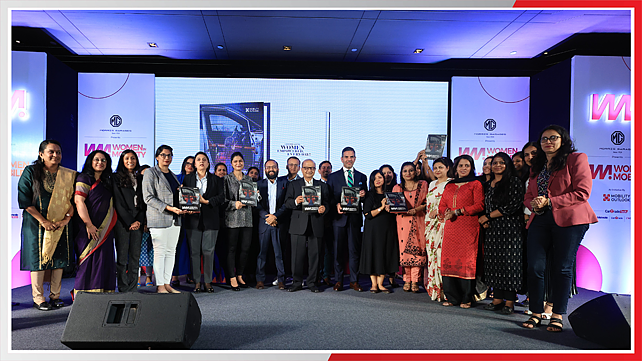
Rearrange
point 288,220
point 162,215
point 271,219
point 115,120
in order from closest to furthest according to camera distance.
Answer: point 162,215 < point 271,219 < point 288,220 < point 115,120

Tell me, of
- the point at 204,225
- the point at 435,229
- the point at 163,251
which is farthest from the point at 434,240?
the point at 163,251

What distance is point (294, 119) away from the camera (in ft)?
20.4

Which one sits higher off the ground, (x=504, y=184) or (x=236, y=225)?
(x=504, y=184)

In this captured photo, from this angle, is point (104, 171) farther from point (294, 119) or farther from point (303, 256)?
point (294, 119)

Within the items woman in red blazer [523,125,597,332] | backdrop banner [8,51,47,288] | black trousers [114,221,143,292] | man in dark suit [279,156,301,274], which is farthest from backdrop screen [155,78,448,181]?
woman in red blazer [523,125,597,332]

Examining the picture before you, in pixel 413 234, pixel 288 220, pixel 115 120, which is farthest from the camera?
pixel 115 120

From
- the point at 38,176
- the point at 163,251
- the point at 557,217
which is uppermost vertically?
the point at 38,176

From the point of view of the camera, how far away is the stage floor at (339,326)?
Result: 2.68 metres

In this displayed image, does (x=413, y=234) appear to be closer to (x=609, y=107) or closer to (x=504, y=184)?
(x=504, y=184)

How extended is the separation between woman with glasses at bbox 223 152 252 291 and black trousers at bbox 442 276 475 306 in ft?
7.12

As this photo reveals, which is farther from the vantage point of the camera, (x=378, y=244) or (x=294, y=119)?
(x=294, y=119)

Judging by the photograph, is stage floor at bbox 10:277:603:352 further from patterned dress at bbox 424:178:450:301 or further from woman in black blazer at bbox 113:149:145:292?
woman in black blazer at bbox 113:149:145:292

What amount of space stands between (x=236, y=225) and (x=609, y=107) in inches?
198

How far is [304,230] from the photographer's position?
174 inches
